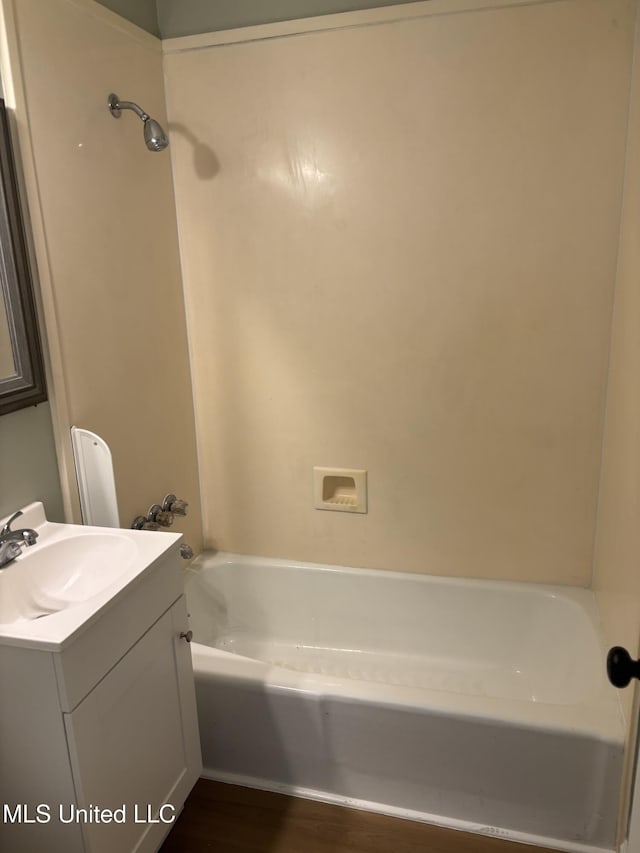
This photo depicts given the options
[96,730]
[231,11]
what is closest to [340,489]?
[96,730]

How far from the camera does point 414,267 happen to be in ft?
6.47

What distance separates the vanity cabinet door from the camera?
114 cm

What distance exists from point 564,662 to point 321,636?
84cm

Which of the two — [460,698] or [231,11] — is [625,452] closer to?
[460,698]

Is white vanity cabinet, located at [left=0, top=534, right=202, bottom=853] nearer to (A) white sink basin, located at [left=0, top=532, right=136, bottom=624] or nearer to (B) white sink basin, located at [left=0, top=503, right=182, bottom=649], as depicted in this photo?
(B) white sink basin, located at [left=0, top=503, right=182, bottom=649]

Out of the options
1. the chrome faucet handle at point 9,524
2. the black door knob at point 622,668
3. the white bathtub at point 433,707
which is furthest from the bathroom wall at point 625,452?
the chrome faucet handle at point 9,524

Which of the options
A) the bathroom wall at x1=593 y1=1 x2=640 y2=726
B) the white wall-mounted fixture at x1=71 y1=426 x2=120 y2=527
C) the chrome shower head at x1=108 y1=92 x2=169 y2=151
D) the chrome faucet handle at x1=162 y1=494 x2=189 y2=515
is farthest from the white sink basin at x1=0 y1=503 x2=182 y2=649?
the bathroom wall at x1=593 y1=1 x2=640 y2=726

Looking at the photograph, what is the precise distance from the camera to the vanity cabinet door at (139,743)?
1143 mm

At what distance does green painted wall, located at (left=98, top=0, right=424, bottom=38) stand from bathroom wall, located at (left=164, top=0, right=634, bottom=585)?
46 millimetres

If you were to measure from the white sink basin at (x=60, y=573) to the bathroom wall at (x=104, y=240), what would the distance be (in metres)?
0.21

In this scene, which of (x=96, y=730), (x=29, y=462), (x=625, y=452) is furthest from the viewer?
(x=625, y=452)

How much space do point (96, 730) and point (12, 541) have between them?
0.45m

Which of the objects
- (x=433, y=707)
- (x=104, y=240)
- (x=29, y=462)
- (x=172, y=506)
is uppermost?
(x=104, y=240)

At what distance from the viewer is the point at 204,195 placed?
6.91 feet
